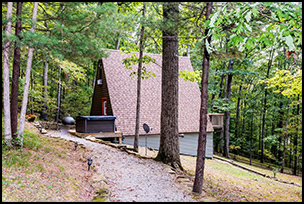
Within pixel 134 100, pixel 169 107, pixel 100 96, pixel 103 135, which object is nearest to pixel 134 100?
pixel 134 100

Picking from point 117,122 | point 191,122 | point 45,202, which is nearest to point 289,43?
point 45,202

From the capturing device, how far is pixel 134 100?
13656 millimetres

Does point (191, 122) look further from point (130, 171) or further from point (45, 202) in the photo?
point (45, 202)

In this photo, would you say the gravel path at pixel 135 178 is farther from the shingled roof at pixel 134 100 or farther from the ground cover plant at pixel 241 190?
the shingled roof at pixel 134 100

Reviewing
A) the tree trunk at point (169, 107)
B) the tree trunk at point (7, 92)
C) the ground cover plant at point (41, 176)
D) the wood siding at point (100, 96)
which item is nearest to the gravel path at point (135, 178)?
the tree trunk at point (169, 107)

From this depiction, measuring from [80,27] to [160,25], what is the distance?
241cm

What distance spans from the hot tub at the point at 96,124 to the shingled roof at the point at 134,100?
0.56 m

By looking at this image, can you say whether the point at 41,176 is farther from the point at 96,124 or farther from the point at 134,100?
the point at 134,100

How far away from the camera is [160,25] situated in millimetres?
6883

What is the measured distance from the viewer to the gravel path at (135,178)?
192 inches

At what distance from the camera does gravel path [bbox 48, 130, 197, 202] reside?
488cm

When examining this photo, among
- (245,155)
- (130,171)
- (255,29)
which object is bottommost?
(245,155)

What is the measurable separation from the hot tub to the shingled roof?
1.84ft

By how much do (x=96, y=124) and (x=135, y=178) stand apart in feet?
21.0
